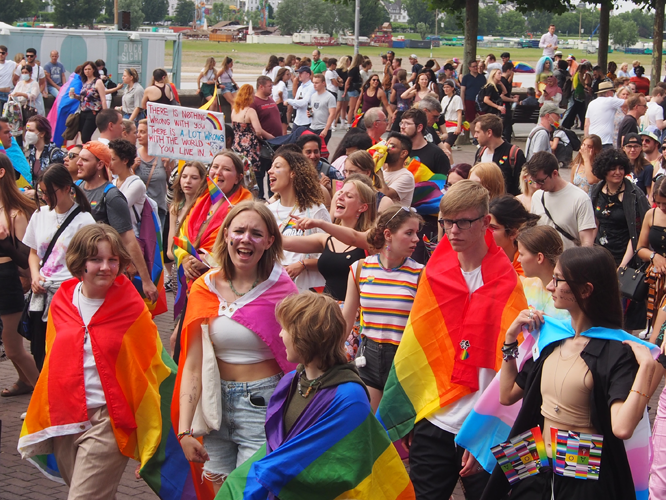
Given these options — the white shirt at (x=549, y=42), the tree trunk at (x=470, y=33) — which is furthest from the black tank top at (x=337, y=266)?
the white shirt at (x=549, y=42)

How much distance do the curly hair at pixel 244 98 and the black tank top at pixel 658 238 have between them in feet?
20.6

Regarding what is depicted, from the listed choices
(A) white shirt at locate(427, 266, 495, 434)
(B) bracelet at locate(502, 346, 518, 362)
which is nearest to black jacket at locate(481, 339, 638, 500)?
(B) bracelet at locate(502, 346, 518, 362)

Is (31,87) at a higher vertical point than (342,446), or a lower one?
higher

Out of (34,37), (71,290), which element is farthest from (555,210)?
Answer: (34,37)

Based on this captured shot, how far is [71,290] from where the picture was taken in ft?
15.1

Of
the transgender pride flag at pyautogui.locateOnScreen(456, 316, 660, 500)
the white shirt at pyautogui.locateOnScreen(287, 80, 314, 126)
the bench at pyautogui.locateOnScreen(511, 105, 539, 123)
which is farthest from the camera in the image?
the bench at pyautogui.locateOnScreen(511, 105, 539, 123)

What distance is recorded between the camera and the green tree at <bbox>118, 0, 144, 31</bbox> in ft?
318

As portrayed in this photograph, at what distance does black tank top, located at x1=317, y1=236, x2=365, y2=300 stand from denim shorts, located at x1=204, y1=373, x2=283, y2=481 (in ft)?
4.78

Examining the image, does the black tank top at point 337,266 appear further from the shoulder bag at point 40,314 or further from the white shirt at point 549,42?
the white shirt at point 549,42

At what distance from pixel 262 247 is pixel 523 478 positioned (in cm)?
163

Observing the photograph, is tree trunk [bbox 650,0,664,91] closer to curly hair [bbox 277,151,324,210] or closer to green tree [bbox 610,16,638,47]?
curly hair [bbox 277,151,324,210]

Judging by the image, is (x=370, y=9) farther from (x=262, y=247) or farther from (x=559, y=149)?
(x=262, y=247)

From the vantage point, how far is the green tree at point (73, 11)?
91188 millimetres

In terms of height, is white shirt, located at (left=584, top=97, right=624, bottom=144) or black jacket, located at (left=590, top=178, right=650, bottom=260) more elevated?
white shirt, located at (left=584, top=97, right=624, bottom=144)
